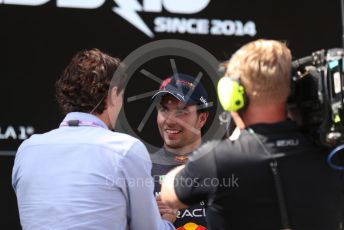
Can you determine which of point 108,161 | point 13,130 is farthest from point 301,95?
point 13,130

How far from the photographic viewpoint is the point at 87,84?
1.83m

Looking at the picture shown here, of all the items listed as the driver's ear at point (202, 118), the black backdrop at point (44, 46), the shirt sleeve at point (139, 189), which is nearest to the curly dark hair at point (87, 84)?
the shirt sleeve at point (139, 189)

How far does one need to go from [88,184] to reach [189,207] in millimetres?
766

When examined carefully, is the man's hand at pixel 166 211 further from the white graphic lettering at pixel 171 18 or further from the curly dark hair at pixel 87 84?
the white graphic lettering at pixel 171 18

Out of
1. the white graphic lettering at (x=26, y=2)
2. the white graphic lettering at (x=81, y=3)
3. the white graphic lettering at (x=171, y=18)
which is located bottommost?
the white graphic lettering at (x=171, y=18)

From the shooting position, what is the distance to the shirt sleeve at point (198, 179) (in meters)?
1.50

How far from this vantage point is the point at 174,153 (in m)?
2.67

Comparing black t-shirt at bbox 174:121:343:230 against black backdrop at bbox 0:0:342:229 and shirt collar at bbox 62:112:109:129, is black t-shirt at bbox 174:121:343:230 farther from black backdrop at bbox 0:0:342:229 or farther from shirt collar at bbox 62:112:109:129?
→ black backdrop at bbox 0:0:342:229

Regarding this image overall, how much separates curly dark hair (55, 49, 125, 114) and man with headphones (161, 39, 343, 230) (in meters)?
0.43

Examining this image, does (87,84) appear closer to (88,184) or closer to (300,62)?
(88,184)

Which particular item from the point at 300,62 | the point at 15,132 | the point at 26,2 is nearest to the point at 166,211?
the point at 300,62

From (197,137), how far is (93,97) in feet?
3.29

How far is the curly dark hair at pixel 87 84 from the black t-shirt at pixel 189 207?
0.70 metres

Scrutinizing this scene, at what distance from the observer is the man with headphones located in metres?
1.50
